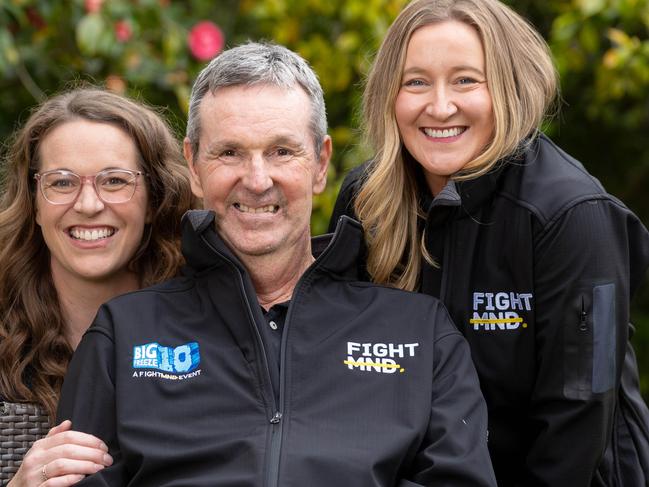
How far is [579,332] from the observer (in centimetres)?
304

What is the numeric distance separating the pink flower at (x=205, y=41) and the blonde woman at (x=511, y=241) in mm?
1904

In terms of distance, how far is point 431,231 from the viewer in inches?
128

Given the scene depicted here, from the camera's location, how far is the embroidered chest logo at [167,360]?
9.46 ft

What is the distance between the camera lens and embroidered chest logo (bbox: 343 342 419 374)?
290 cm

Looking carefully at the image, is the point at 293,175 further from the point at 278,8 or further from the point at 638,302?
the point at 638,302

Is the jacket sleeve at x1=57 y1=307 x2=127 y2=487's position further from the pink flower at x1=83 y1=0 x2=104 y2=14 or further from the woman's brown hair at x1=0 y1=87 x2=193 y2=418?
the pink flower at x1=83 y1=0 x2=104 y2=14

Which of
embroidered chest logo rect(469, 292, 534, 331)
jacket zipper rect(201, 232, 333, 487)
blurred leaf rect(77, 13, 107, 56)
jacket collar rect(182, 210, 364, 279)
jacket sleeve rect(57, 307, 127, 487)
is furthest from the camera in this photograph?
blurred leaf rect(77, 13, 107, 56)

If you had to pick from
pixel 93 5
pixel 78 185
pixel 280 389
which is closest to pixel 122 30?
pixel 93 5

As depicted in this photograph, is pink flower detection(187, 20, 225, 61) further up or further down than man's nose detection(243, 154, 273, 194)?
further up

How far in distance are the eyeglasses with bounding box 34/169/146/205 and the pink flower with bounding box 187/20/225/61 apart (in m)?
1.87

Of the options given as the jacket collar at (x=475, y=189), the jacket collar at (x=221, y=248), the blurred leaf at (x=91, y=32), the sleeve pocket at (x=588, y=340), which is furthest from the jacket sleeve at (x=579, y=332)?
the blurred leaf at (x=91, y=32)

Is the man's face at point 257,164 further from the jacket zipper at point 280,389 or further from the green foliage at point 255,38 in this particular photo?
the green foliage at point 255,38

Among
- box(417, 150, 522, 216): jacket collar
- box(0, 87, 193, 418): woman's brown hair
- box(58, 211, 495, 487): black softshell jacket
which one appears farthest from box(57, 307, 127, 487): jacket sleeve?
box(417, 150, 522, 216): jacket collar

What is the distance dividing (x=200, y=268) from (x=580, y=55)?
3.07 m
